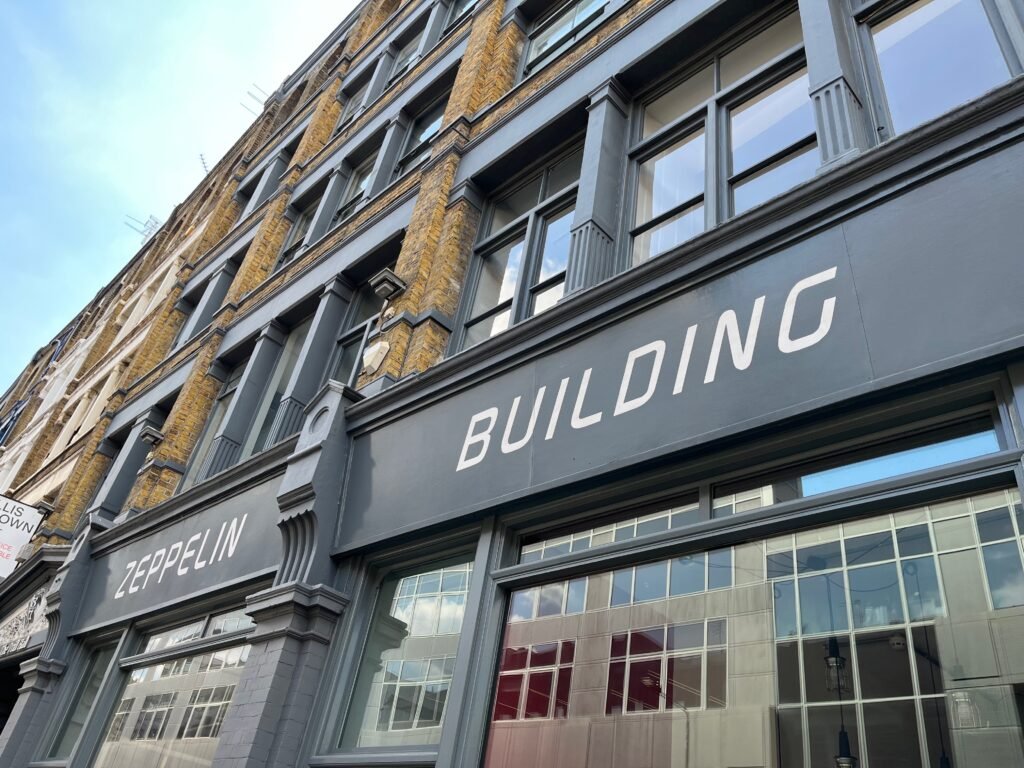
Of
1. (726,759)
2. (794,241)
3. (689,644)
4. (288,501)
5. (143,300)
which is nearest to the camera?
(726,759)

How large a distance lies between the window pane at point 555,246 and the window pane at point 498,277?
1.04 feet

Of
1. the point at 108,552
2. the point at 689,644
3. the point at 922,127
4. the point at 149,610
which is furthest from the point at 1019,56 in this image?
the point at 108,552

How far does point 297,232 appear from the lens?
50.0ft

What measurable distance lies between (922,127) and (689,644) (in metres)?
3.25

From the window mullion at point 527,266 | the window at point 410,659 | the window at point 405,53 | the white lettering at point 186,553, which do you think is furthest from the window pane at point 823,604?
the window at point 405,53

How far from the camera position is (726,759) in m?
3.78

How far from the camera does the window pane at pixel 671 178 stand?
23.2ft

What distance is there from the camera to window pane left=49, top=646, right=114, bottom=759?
965 centimetres

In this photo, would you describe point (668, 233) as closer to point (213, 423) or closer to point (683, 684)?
point (683, 684)

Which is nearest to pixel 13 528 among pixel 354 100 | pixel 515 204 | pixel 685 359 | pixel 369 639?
pixel 354 100

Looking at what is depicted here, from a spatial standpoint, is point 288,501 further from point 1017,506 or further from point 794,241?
point 1017,506

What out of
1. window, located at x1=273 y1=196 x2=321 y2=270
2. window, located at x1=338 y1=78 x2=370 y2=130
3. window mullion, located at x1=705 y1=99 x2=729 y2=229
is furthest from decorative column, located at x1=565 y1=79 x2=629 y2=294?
window, located at x1=338 y1=78 x2=370 y2=130

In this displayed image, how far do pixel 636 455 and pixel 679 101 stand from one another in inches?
190

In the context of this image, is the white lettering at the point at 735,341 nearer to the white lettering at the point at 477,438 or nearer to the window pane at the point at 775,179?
the window pane at the point at 775,179
